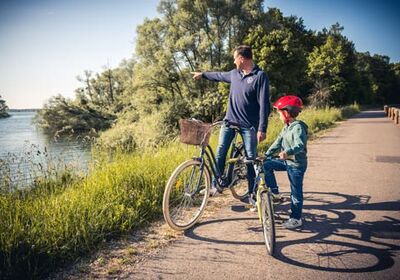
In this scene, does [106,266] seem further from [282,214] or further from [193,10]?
[193,10]

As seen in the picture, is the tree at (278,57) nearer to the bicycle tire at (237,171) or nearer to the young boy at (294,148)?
the bicycle tire at (237,171)

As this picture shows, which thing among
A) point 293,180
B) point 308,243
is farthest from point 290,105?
point 308,243

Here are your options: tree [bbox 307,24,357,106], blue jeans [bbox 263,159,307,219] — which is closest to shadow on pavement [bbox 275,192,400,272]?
blue jeans [bbox 263,159,307,219]

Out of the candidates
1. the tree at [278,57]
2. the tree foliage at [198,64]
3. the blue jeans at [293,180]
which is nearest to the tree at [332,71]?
the tree foliage at [198,64]

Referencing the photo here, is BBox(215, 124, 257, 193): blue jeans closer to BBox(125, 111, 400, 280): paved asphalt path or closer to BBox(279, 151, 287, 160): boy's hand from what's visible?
BBox(125, 111, 400, 280): paved asphalt path

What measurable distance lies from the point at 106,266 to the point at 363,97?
71091 millimetres

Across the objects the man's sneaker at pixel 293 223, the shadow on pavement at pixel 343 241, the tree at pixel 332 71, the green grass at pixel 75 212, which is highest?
the tree at pixel 332 71

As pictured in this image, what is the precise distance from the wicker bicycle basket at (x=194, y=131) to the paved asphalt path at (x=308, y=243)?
1.20 meters

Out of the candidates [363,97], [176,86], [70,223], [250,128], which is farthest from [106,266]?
[363,97]

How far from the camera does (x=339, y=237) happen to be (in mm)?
3967

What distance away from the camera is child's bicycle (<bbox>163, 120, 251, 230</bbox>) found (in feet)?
13.4

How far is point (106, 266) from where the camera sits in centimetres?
332

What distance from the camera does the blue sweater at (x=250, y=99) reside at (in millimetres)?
4508

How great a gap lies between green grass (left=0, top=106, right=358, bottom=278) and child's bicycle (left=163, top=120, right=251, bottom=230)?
0.50 metres
